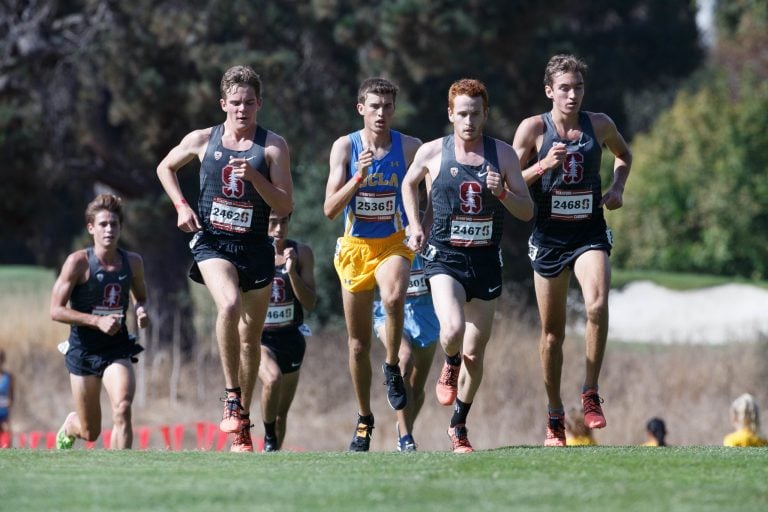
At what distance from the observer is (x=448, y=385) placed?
988cm

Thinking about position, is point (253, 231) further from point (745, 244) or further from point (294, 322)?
point (745, 244)

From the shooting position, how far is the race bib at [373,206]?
10227 mm

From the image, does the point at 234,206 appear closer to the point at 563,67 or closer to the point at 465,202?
the point at 465,202

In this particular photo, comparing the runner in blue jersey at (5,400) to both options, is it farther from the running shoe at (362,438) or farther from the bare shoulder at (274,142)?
the bare shoulder at (274,142)

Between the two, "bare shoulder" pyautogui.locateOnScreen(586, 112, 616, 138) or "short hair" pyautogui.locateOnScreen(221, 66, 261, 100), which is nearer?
"short hair" pyautogui.locateOnScreen(221, 66, 261, 100)

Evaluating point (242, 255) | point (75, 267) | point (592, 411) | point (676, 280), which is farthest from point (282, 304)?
point (676, 280)

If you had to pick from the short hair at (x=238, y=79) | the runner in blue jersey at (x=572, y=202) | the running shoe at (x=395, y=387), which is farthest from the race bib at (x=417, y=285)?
the short hair at (x=238, y=79)

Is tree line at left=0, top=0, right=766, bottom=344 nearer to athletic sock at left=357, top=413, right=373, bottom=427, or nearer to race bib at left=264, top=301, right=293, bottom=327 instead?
race bib at left=264, top=301, right=293, bottom=327

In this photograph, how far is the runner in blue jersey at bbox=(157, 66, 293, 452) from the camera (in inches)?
395

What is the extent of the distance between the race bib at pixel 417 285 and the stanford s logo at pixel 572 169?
261 centimetres

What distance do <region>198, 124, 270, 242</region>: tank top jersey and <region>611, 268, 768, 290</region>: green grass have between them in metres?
25.0

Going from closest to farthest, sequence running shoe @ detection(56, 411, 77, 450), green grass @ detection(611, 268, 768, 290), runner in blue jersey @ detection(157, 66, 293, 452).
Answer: runner in blue jersey @ detection(157, 66, 293, 452) < running shoe @ detection(56, 411, 77, 450) < green grass @ detection(611, 268, 768, 290)

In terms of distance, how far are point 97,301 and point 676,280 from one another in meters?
26.5

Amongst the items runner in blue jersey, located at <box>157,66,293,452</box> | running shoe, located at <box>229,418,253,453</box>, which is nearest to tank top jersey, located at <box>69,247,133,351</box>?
runner in blue jersey, located at <box>157,66,293,452</box>
